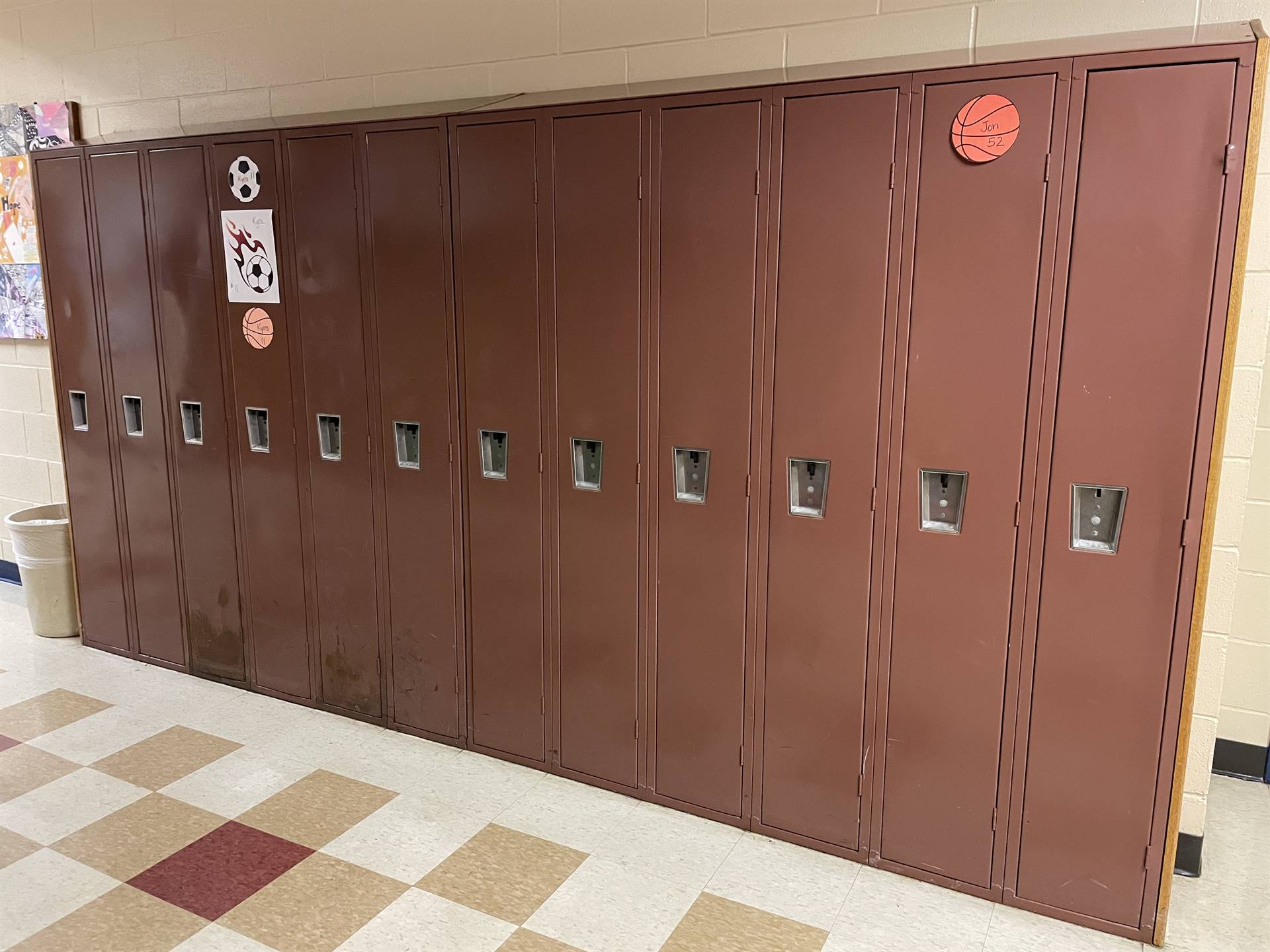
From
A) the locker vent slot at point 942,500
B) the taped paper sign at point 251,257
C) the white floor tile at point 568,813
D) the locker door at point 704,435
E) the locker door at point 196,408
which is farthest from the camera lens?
the locker door at point 196,408

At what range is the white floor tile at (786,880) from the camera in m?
2.40

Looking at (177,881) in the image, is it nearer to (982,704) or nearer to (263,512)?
(263,512)

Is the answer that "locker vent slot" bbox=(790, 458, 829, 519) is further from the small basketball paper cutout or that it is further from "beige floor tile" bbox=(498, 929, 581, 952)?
the small basketball paper cutout

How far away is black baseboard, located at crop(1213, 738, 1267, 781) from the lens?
307 centimetres

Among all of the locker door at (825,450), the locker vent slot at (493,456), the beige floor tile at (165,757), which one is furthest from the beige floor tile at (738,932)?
the beige floor tile at (165,757)

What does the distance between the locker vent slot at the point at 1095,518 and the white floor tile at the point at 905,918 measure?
3.39ft

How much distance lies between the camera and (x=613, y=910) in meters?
2.40

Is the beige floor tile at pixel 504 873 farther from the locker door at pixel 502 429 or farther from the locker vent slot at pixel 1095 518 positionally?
the locker vent slot at pixel 1095 518

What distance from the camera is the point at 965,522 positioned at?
2.34 meters

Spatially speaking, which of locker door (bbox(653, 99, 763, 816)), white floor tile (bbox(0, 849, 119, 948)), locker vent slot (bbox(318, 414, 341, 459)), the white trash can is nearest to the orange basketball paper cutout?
locker door (bbox(653, 99, 763, 816))

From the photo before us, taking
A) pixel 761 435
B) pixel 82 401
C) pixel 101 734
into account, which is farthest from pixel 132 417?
pixel 761 435

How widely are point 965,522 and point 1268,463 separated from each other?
132 centimetres

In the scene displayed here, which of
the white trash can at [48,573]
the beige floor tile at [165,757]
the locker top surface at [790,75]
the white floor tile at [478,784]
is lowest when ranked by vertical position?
the white floor tile at [478,784]

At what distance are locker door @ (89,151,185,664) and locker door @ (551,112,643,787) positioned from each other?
6.40 feet
